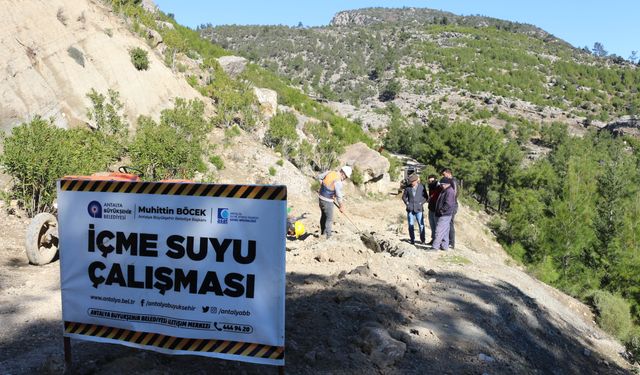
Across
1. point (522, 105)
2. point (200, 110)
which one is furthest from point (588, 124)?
point (200, 110)

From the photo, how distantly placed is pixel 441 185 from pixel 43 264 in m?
7.53

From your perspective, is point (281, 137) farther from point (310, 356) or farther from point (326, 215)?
point (310, 356)

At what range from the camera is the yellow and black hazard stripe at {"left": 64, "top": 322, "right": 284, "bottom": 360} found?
3.32m

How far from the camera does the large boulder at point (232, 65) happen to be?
27.9 metres

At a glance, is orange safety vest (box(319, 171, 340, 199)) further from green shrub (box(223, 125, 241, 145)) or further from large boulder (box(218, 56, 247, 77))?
large boulder (box(218, 56, 247, 77))

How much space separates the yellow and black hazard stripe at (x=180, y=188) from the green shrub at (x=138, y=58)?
16.7 m

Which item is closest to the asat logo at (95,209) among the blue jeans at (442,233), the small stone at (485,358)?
the small stone at (485,358)

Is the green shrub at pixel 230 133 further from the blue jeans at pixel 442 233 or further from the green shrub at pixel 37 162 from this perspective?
the blue jeans at pixel 442 233

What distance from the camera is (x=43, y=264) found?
25.4ft

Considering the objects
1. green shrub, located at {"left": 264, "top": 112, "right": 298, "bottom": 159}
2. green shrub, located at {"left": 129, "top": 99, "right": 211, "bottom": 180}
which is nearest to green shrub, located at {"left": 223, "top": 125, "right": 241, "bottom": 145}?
green shrub, located at {"left": 264, "top": 112, "right": 298, "bottom": 159}

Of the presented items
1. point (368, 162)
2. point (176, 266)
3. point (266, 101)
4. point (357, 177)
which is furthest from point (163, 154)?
point (368, 162)

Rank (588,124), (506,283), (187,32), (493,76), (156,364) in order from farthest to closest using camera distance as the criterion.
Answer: (493,76)
(588,124)
(187,32)
(506,283)
(156,364)

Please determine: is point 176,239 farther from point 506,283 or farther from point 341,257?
point 506,283

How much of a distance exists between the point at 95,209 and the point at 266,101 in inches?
→ 850
